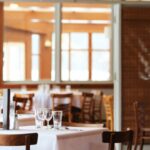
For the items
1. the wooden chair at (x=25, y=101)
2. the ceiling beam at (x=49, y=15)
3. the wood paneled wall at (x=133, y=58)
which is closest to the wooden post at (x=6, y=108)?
the wood paneled wall at (x=133, y=58)

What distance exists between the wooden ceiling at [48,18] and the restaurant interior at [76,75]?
3 centimetres

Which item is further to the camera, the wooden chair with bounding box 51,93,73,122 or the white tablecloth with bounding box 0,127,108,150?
the wooden chair with bounding box 51,93,73,122

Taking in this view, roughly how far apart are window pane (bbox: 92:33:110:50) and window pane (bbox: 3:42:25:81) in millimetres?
2224

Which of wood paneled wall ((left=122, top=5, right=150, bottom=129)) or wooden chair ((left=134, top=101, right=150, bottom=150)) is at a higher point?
wood paneled wall ((left=122, top=5, right=150, bottom=129))

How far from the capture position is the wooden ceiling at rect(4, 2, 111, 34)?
44.3 ft

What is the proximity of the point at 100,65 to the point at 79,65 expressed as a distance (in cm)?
65

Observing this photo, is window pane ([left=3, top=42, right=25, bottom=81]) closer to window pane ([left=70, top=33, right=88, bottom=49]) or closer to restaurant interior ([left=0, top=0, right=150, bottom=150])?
restaurant interior ([left=0, top=0, right=150, bottom=150])

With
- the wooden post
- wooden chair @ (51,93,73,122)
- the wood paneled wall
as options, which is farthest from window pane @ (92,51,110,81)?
the wooden post

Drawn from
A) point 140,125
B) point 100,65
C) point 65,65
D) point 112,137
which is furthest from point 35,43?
point 112,137

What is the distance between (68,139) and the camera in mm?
3893

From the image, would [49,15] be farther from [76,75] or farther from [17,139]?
[17,139]

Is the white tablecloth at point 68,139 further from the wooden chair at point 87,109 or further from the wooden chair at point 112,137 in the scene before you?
the wooden chair at point 87,109

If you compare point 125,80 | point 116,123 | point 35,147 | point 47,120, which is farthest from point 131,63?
point 35,147

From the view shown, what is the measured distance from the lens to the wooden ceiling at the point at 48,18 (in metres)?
13.5
